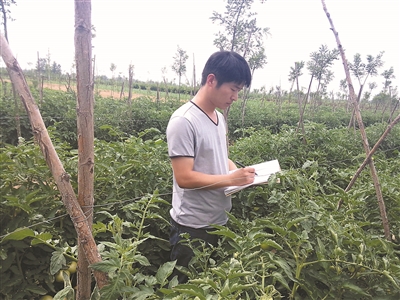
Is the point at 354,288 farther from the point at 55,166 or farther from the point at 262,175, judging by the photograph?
the point at 55,166

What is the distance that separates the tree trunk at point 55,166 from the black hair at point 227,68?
841 mm

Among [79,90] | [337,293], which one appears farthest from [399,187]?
[79,90]

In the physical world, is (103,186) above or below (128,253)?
below

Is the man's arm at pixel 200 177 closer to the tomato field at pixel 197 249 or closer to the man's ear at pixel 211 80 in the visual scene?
the tomato field at pixel 197 249

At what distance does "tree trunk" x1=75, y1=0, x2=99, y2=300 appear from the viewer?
2.53ft

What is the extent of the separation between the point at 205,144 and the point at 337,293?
0.82 meters

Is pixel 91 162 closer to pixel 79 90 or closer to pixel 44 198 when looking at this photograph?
pixel 79 90

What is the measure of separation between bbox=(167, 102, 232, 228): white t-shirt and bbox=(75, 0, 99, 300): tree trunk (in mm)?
518

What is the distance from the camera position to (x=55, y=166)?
87 cm

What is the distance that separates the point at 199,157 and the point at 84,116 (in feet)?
2.38

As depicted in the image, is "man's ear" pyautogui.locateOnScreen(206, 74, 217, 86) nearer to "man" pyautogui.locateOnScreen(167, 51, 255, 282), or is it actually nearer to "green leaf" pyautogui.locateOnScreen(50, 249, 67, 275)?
Result: "man" pyautogui.locateOnScreen(167, 51, 255, 282)

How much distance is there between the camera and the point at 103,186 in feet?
6.28

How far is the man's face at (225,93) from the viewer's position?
4.74 feet

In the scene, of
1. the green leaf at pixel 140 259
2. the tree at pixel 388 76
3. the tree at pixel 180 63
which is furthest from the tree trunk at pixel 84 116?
the tree at pixel 388 76
